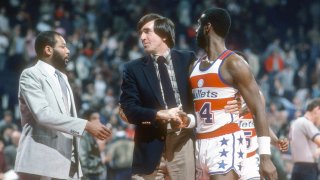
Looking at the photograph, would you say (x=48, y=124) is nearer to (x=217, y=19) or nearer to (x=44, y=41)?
(x=44, y=41)

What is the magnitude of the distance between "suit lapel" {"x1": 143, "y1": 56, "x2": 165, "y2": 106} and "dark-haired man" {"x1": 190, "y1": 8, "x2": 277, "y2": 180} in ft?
0.92

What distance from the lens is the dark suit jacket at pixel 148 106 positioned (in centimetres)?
584

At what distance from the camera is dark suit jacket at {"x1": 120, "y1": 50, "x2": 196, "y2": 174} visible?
19.1 feet

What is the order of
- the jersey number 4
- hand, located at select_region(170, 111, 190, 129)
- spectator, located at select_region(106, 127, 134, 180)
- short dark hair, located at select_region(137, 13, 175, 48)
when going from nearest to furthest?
hand, located at select_region(170, 111, 190, 129), the jersey number 4, short dark hair, located at select_region(137, 13, 175, 48), spectator, located at select_region(106, 127, 134, 180)

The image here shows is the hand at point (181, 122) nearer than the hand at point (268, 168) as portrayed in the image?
No

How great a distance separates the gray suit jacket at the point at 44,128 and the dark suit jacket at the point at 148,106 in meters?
0.47

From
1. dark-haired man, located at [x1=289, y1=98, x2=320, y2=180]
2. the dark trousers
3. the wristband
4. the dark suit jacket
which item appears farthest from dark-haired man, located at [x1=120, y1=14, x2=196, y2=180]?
the dark trousers

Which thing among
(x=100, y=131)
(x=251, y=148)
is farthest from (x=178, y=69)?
(x=251, y=148)

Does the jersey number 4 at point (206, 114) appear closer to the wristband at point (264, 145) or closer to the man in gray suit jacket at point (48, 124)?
the wristband at point (264, 145)

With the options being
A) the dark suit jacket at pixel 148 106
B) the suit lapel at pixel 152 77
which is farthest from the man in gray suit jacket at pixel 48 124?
the suit lapel at pixel 152 77

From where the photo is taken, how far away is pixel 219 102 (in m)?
5.75

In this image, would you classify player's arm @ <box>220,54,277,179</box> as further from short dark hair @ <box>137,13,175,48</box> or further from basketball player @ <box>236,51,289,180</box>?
short dark hair @ <box>137,13,175,48</box>

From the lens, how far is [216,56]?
5789 millimetres

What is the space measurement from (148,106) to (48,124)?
0.82 meters
